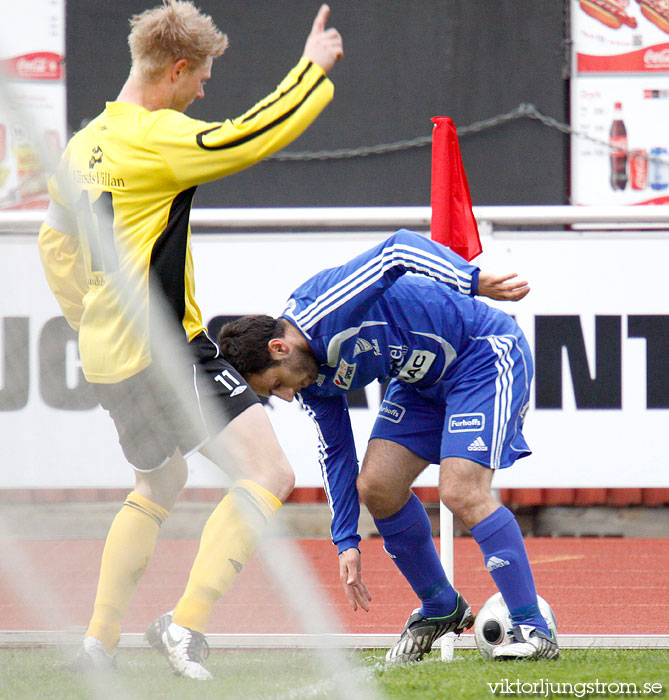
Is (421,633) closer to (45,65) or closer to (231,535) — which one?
(231,535)

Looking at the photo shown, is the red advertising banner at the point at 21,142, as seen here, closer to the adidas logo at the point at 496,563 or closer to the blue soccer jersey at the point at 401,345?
the blue soccer jersey at the point at 401,345

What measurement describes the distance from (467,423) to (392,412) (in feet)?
1.23

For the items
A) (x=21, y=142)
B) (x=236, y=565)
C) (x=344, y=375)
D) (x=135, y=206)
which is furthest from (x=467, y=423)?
(x=21, y=142)

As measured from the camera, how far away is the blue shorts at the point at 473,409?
321 cm

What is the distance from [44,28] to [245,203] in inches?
70.9

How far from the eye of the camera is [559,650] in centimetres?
346

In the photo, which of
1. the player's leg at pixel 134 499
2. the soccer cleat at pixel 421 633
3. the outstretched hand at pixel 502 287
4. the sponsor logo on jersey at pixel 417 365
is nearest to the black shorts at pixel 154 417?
the player's leg at pixel 134 499

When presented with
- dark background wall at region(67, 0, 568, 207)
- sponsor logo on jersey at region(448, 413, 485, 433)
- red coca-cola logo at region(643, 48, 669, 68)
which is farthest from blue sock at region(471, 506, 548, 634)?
red coca-cola logo at region(643, 48, 669, 68)

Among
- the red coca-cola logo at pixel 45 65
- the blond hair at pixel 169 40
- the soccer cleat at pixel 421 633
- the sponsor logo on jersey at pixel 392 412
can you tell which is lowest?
the soccer cleat at pixel 421 633

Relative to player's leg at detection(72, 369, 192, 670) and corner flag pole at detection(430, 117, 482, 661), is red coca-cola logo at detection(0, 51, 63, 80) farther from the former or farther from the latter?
player's leg at detection(72, 369, 192, 670)

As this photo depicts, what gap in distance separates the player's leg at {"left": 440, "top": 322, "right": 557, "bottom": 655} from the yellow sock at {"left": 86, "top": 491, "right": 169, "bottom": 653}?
1.07 meters

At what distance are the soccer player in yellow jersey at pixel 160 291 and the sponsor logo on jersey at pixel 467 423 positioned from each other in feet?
2.12

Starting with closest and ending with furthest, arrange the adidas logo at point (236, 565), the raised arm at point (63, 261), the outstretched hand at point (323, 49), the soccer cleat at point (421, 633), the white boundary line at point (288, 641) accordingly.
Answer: the raised arm at point (63, 261) < the white boundary line at point (288, 641) < the adidas logo at point (236, 565) < the outstretched hand at point (323, 49) < the soccer cleat at point (421, 633)

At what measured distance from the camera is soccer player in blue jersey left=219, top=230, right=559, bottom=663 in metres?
3.04
